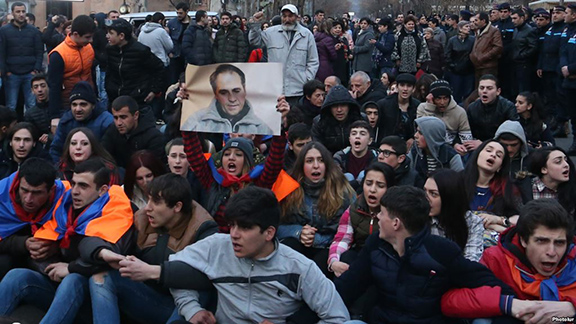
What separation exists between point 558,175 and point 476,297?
2361 millimetres

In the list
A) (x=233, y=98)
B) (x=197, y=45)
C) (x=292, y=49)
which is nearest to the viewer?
(x=233, y=98)

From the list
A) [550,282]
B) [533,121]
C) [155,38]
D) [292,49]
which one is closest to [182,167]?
[550,282]

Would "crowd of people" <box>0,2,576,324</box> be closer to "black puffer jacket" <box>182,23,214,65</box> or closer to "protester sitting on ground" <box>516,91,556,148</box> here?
"protester sitting on ground" <box>516,91,556,148</box>

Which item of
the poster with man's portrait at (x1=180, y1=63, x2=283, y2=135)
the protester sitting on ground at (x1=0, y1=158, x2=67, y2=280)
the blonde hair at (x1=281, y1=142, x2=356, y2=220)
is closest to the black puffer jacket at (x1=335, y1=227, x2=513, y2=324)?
the blonde hair at (x1=281, y1=142, x2=356, y2=220)

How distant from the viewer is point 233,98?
5816mm

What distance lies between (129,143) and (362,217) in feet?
10.3

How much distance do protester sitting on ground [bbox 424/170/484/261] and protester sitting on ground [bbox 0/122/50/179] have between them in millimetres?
3991

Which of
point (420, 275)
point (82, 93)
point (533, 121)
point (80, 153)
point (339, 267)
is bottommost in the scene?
point (339, 267)

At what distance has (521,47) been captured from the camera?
1256 centimetres

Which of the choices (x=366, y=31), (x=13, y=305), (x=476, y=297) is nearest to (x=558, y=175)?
(x=476, y=297)

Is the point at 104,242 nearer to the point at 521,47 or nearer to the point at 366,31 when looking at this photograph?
the point at 521,47

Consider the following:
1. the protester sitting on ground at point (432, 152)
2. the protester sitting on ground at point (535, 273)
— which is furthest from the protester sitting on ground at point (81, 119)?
the protester sitting on ground at point (535, 273)

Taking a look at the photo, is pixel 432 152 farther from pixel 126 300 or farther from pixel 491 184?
pixel 126 300

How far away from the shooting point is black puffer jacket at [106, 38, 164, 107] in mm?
9422
